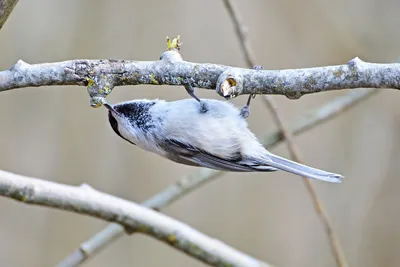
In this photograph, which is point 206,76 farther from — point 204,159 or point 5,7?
point 204,159

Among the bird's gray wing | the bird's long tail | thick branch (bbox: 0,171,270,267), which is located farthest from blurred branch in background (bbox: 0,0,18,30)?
the bird's long tail

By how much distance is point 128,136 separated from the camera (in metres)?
1.81

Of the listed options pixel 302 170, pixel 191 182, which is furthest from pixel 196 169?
pixel 302 170

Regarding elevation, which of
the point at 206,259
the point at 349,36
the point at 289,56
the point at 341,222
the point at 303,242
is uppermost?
the point at 349,36

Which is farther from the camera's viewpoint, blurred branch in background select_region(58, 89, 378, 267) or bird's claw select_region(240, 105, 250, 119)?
blurred branch in background select_region(58, 89, 378, 267)

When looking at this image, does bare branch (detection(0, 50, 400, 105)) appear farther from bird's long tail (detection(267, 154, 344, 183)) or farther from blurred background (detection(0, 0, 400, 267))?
blurred background (detection(0, 0, 400, 267))

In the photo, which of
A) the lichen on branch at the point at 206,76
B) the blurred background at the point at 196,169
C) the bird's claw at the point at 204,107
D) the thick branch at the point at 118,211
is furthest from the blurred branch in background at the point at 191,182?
the blurred background at the point at 196,169

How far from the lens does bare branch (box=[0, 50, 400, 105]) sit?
104 centimetres

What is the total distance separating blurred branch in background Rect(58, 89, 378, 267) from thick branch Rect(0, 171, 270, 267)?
0.24 metres

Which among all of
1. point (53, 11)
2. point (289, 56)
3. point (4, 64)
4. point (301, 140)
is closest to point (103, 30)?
point (53, 11)

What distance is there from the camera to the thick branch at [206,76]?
3.42 feet

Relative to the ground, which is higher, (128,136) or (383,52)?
(383,52)

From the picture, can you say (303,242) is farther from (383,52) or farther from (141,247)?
(383,52)

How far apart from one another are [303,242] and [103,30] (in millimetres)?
1884
